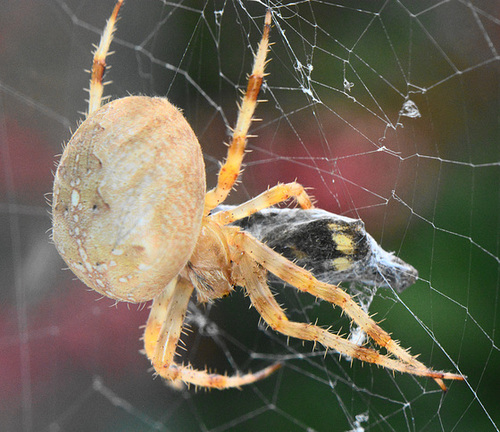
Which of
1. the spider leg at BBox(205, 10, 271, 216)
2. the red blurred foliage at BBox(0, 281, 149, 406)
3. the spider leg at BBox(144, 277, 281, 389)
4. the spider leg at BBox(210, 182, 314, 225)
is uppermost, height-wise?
the spider leg at BBox(205, 10, 271, 216)

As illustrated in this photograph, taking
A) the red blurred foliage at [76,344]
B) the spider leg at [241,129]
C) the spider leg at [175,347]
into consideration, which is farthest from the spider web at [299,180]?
the spider leg at [175,347]

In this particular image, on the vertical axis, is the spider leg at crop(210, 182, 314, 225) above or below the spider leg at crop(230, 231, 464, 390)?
above

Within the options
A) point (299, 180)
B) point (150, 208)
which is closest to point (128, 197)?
point (150, 208)

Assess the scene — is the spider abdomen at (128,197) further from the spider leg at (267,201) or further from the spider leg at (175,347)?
the spider leg at (175,347)

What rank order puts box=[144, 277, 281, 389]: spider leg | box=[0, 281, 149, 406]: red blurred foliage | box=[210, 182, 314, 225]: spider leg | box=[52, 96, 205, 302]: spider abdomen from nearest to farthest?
box=[52, 96, 205, 302]: spider abdomen
box=[210, 182, 314, 225]: spider leg
box=[144, 277, 281, 389]: spider leg
box=[0, 281, 149, 406]: red blurred foliage

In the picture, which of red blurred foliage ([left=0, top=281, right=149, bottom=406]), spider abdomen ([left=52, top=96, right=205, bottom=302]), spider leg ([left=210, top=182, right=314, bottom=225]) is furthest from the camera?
red blurred foliage ([left=0, top=281, right=149, bottom=406])

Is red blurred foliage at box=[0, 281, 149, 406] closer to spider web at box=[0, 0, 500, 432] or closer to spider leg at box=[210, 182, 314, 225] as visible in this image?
spider web at box=[0, 0, 500, 432]

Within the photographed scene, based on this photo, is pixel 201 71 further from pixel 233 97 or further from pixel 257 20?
pixel 257 20

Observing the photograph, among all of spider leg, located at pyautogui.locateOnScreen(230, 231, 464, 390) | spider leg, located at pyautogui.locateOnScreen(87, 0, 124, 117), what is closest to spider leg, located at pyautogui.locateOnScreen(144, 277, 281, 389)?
spider leg, located at pyautogui.locateOnScreen(230, 231, 464, 390)
